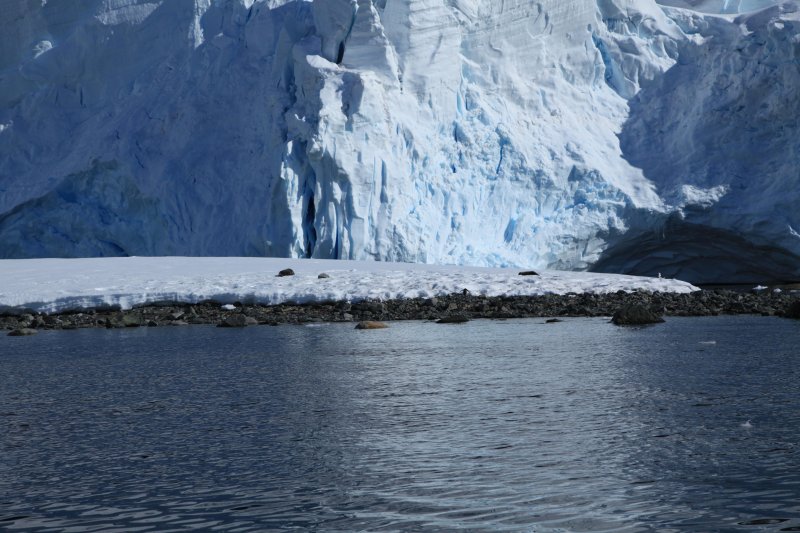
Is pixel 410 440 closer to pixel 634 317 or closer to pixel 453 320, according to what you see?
pixel 634 317

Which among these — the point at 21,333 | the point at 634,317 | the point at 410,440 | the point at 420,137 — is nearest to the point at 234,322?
the point at 21,333

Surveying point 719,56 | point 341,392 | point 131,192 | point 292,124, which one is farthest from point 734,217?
point 341,392

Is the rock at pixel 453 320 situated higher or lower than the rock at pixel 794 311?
lower

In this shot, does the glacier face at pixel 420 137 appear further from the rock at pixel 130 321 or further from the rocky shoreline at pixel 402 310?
the rock at pixel 130 321

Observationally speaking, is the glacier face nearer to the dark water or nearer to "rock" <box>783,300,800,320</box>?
"rock" <box>783,300,800,320</box>

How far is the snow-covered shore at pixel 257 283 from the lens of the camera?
520 inches

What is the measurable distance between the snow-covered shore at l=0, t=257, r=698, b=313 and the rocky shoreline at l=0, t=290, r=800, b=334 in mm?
152

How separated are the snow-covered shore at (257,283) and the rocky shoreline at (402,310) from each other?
0.15 metres

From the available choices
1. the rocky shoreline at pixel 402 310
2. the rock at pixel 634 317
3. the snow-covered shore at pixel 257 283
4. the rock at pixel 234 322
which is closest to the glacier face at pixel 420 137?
the snow-covered shore at pixel 257 283

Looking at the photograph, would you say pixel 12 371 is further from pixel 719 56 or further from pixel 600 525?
pixel 719 56

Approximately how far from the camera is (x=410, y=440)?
4516 millimetres

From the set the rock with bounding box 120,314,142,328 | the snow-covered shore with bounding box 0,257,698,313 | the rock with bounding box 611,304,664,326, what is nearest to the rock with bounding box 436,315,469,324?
the rock with bounding box 611,304,664,326

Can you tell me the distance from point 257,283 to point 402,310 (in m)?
2.27

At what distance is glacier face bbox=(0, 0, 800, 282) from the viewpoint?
61.0 feet
